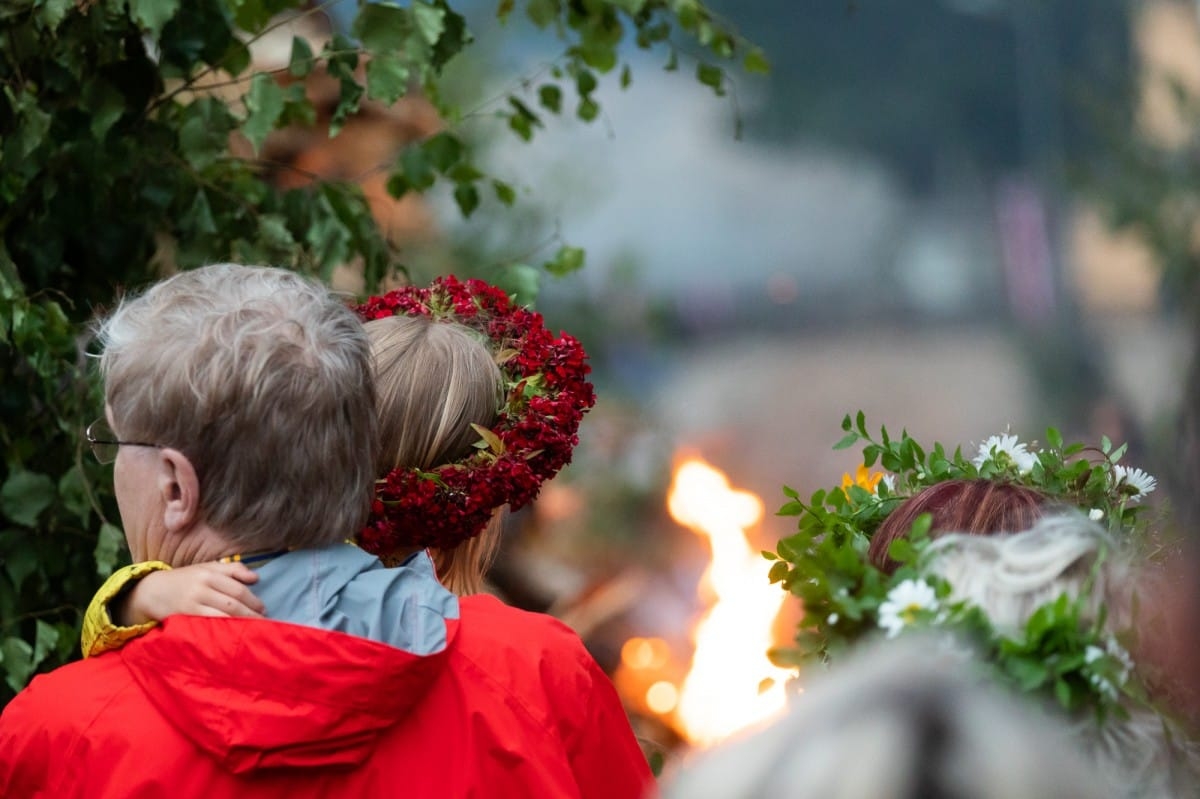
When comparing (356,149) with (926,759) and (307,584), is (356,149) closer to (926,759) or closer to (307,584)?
(307,584)

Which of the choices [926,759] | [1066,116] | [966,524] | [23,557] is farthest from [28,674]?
[1066,116]

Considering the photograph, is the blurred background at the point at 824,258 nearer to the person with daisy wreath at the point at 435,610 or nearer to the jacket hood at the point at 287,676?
the person with daisy wreath at the point at 435,610

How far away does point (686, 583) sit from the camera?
207 inches

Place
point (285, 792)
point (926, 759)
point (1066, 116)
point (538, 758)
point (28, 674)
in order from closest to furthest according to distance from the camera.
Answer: point (926, 759) → point (285, 792) → point (538, 758) → point (28, 674) → point (1066, 116)

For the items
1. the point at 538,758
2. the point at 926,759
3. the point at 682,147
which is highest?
the point at 926,759

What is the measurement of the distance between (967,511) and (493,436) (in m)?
0.63

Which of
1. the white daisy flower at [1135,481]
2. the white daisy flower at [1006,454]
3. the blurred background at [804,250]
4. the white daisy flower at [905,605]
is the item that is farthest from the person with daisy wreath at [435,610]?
the blurred background at [804,250]

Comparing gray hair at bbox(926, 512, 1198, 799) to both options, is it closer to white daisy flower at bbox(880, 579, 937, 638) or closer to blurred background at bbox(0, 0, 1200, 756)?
white daisy flower at bbox(880, 579, 937, 638)

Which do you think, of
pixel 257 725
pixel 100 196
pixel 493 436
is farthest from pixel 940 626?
pixel 100 196

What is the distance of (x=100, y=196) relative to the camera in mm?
2480

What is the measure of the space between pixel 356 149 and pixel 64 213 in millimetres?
3013

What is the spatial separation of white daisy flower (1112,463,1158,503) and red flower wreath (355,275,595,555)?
2.58 ft

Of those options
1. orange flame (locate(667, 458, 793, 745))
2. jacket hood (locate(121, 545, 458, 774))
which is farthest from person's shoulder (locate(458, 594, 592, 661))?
orange flame (locate(667, 458, 793, 745))

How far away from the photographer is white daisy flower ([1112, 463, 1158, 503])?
6.68ft
